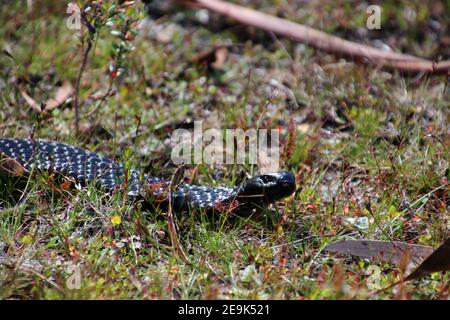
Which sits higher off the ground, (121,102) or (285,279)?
(121,102)

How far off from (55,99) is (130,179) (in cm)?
142

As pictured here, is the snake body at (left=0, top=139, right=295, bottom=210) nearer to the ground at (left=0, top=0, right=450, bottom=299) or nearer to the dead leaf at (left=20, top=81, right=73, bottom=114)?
the ground at (left=0, top=0, right=450, bottom=299)

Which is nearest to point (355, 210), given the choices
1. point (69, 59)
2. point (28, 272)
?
point (28, 272)

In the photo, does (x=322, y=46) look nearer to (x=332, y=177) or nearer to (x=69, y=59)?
(x=332, y=177)

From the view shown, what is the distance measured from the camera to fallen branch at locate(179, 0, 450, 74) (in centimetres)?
591

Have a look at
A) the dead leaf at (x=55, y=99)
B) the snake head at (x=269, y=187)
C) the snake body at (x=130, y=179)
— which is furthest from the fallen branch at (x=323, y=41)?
the snake body at (x=130, y=179)

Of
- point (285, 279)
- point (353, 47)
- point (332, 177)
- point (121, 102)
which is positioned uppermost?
point (353, 47)

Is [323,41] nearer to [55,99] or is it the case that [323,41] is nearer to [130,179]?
[55,99]

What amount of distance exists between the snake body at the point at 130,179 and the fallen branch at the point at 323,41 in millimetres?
1936

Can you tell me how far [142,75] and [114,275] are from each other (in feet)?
7.88

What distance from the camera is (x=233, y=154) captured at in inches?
197

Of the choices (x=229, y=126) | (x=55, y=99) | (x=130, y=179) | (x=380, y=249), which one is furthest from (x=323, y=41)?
(x=380, y=249)

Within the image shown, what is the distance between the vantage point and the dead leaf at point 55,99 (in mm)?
5328

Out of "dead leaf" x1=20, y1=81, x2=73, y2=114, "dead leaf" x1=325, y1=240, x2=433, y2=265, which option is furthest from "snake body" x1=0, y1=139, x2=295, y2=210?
"dead leaf" x1=20, y1=81, x2=73, y2=114
